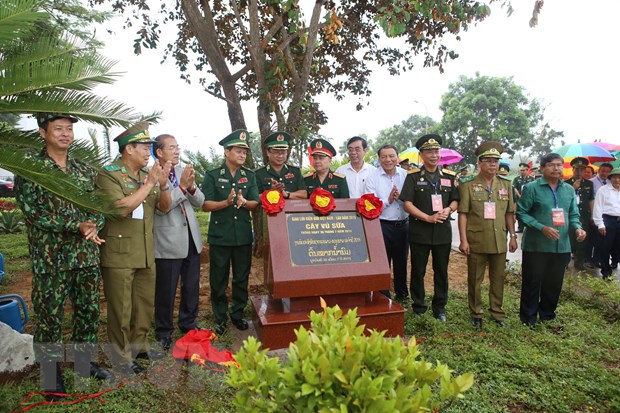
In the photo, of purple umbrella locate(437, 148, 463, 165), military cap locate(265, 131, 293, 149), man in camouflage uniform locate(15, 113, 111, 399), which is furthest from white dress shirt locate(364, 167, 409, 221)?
purple umbrella locate(437, 148, 463, 165)

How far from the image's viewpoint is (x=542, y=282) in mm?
4098

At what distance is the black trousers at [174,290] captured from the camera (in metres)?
3.46

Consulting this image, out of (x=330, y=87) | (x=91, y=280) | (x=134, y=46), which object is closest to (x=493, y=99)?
(x=330, y=87)

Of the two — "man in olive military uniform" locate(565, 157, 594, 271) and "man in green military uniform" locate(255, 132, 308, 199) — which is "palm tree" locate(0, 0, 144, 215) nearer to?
"man in green military uniform" locate(255, 132, 308, 199)

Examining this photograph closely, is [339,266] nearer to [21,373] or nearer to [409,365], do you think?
[409,365]

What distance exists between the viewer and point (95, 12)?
14.1 metres

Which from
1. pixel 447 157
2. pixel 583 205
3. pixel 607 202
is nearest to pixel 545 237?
pixel 607 202

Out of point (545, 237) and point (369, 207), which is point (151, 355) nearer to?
point (369, 207)

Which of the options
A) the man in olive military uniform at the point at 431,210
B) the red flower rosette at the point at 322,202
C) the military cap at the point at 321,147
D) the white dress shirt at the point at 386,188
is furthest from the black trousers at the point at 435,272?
the military cap at the point at 321,147

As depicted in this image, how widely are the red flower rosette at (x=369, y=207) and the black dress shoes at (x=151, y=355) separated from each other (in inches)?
80.1

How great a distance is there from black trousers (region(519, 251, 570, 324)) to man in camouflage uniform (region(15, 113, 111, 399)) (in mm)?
3841

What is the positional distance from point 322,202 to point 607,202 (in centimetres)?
513

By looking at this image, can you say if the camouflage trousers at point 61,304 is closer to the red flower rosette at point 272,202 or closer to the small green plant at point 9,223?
the red flower rosette at point 272,202

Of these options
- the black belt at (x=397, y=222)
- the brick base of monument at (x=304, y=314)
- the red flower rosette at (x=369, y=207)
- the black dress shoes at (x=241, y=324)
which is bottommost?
the black dress shoes at (x=241, y=324)
